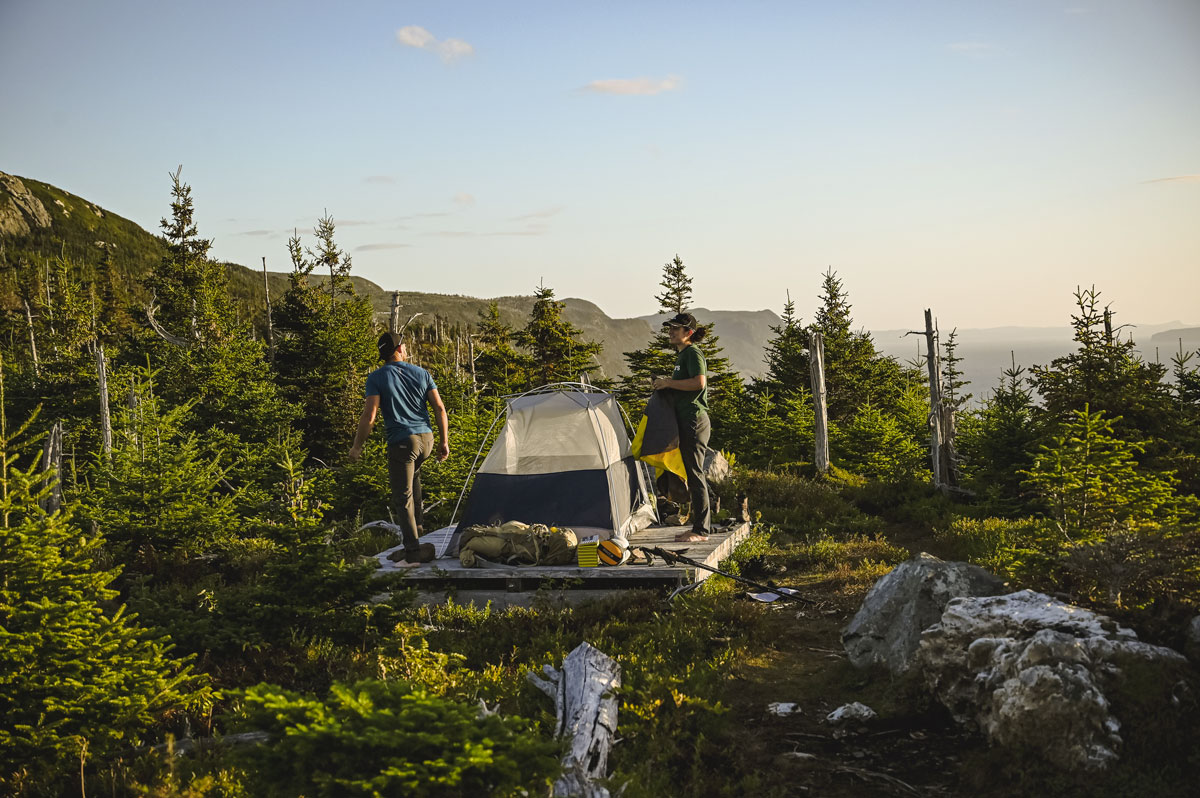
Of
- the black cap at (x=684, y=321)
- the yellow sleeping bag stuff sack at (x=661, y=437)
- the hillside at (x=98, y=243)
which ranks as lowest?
the yellow sleeping bag stuff sack at (x=661, y=437)

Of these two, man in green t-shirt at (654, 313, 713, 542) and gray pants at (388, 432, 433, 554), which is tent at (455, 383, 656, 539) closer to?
man in green t-shirt at (654, 313, 713, 542)

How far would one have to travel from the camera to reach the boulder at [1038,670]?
4.54 meters

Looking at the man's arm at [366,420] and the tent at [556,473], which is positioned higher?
the man's arm at [366,420]

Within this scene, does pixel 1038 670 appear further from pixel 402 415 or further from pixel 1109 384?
pixel 1109 384

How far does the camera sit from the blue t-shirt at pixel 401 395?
8.59m

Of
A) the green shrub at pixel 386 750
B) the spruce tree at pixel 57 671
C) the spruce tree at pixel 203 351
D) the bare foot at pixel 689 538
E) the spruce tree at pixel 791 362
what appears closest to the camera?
the green shrub at pixel 386 750

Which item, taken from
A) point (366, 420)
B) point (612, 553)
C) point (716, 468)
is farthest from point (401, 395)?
point (716, 468)

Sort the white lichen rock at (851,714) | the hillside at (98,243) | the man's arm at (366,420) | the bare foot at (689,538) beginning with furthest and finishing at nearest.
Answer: the hillside at (98,243)
the bare foot at (689,538)
the man's arm at (366,420)
the white lichen rock at (851,714)

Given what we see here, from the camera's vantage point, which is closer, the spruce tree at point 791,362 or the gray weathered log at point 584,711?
the gray weathered log at point 584,711

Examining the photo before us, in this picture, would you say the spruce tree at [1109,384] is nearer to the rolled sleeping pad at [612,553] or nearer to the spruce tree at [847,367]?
the rolled sleeping pad at [612,553]

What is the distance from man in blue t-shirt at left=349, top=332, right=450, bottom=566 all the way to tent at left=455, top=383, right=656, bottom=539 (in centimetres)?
139

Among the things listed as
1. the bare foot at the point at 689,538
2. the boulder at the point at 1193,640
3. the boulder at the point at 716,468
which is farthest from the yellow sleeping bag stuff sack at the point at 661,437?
the boulder at the point at 716,468

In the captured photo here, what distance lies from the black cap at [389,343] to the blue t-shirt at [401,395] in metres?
0.14

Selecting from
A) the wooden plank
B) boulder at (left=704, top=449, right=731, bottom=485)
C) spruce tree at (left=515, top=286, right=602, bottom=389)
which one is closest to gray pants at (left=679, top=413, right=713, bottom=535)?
the wooden plank
